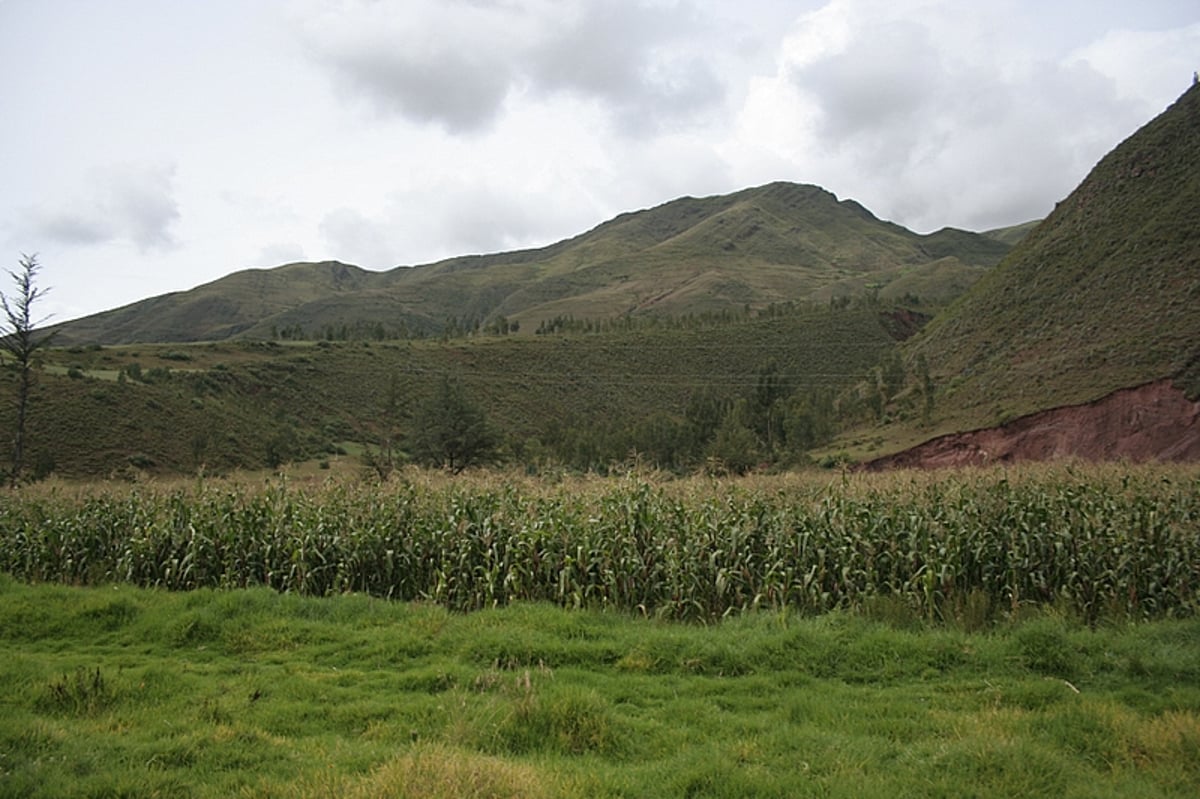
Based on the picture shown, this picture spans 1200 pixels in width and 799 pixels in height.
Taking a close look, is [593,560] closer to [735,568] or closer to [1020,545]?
[735,568]

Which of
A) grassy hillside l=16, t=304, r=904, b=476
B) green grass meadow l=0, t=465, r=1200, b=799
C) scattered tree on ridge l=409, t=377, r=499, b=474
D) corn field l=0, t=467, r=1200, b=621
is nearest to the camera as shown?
green grass meadow l=0, t=465, r=1200, b=799

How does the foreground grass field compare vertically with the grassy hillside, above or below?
below

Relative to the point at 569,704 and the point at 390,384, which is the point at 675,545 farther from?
the point at 390,384

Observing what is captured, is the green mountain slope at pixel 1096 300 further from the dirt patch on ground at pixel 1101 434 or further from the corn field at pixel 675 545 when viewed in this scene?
the corn field at pixel 675 545

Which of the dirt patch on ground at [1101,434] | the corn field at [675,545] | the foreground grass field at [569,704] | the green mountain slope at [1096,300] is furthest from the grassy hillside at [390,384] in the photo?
the foreground grass field at [569,704]

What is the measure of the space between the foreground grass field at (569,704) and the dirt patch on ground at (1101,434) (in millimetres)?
25183

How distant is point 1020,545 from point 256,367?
57875 mm

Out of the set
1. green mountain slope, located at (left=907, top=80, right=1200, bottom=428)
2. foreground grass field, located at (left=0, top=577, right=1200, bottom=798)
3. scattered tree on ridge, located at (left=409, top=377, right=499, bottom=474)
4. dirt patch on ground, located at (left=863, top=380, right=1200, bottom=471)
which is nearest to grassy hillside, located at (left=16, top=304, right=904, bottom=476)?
scattered tree on ridge, located at (left=409, top=377, right=499, bottom=474)

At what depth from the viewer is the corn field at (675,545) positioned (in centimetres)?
956

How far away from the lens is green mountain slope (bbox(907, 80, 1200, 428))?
120 feet

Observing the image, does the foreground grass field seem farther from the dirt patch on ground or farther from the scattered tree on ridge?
the scattered tree on ridge

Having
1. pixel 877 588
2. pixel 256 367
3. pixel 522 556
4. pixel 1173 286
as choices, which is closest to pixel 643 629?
pixel 522 556

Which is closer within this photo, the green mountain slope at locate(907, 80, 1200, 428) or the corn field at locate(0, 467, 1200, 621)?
the corn field at locate(0, 467, 1200, 621)

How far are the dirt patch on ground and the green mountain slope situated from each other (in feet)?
2.75
